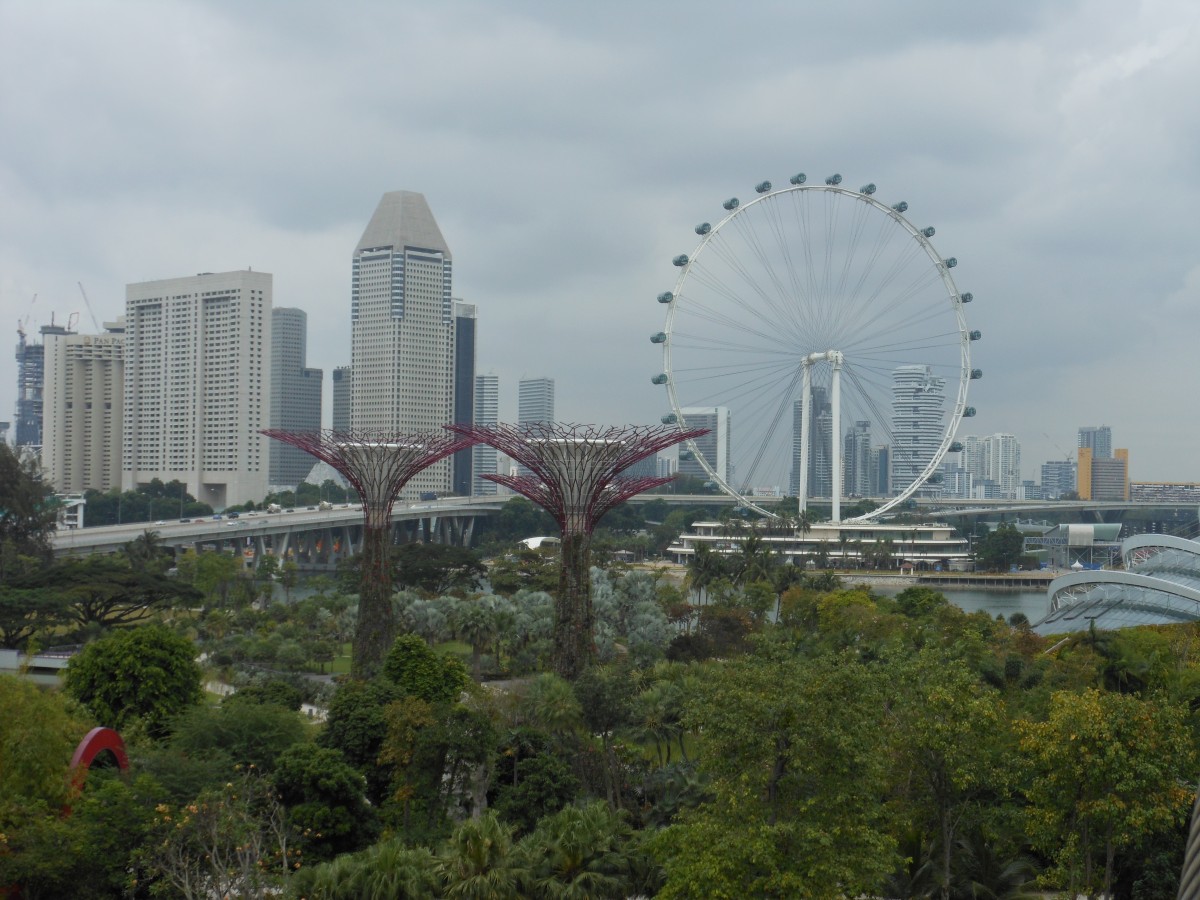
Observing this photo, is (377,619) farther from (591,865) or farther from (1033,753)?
(1033,753)

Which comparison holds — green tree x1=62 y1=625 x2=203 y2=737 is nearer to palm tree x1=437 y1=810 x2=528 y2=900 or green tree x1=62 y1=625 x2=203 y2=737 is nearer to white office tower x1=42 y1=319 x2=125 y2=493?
palm tree x1=437 y1=810 x2=528 y2=900

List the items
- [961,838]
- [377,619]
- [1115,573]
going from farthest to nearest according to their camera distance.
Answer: [1115,573] < [377,619] < [961,838]

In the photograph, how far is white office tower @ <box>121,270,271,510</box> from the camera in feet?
621

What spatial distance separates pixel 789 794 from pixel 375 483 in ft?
94.7

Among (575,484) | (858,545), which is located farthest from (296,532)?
(575,484)

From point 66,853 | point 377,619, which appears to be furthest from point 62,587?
point 66,853

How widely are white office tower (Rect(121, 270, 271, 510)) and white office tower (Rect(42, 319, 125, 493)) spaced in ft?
13.6

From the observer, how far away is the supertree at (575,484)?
40.4 meters

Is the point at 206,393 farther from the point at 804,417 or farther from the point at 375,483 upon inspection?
the point at 375,483

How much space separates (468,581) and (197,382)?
126m

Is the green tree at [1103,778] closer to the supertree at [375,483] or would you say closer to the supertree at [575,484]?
the supertree at [575,484]

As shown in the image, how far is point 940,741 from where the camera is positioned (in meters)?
21.1

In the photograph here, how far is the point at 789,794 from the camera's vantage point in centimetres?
2019

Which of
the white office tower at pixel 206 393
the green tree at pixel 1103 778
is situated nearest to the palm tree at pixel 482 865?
the green tree at pixel 1103 778
